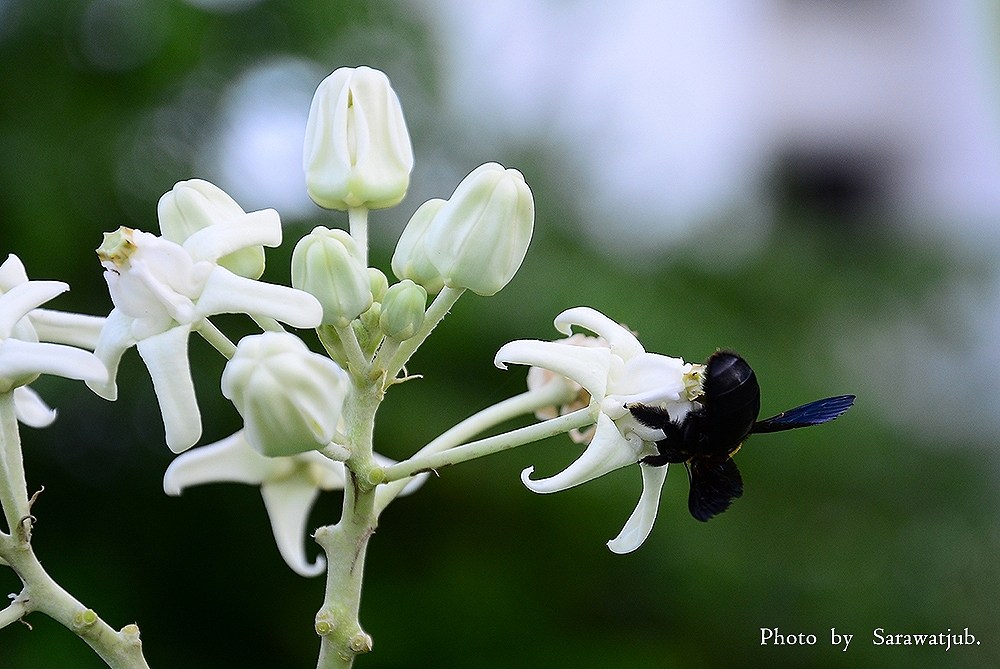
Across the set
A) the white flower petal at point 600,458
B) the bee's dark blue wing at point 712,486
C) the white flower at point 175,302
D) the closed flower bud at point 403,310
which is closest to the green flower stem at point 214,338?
the white flower at point 175,302

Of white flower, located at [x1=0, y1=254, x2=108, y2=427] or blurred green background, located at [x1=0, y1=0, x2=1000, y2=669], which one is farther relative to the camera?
blurred green background, located at [x1=0, y1=0, x2=1000, y2=669]

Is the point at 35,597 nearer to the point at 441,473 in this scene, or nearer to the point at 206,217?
the point at 206,217

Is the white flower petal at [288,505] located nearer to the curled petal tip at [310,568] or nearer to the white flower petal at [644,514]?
the curled petal tip at [310,568]

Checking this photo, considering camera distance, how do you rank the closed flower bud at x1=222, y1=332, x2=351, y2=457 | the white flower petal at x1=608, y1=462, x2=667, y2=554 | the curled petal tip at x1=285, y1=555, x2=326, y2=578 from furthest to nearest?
the curled petal tip at x1=285, y1=555, x2=326, y2=578 → the white flower petal at x1=608, y1=462, x2=667, y2=554 → the closed flower bud at x1=222, y1=332, x2=351, y2=457

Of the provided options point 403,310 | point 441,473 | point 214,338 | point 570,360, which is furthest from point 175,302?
point 441,473

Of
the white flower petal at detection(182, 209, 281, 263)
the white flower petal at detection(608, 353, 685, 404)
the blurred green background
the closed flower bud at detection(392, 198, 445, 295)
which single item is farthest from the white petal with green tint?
the blurred green background

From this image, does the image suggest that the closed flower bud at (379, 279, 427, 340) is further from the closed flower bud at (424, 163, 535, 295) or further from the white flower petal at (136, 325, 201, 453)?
the white flower petal at (136, 325, 201, 453)
